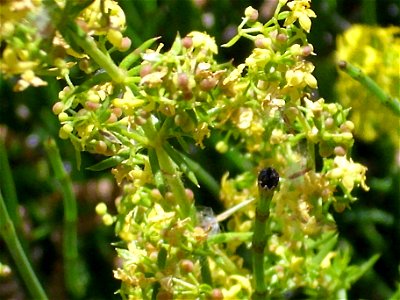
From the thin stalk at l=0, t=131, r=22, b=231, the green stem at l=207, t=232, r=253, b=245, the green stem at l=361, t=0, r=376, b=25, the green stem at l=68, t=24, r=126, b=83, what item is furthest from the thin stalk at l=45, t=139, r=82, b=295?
the green stem at l=361, t=0, r=376, b=25

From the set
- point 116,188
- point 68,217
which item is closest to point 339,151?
point 68,217

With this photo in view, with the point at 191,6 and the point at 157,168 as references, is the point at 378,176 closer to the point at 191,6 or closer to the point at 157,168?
the point at 191,6

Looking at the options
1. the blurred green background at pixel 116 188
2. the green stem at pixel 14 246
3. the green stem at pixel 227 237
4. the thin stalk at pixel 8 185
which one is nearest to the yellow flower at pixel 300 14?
the green stem at pixel 227 237

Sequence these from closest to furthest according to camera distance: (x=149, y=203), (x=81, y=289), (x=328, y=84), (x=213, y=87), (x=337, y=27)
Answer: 1. (x=213, y=87)
2. (x=149, y=203)
3. (x=81, y=289)
4. (x=328, y=84)
5. (x=337, y=27)

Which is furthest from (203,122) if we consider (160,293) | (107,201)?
(107,201)

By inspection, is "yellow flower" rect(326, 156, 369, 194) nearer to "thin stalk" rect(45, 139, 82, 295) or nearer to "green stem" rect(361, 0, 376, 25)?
"thin stalk" rect(45, 139, 82, 295)

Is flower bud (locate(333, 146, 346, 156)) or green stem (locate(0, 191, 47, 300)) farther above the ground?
flower bud (locate(333, 146, 346, 156))
